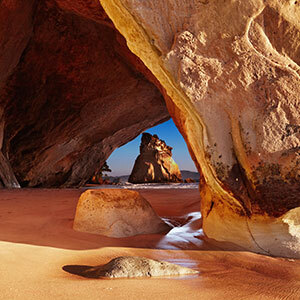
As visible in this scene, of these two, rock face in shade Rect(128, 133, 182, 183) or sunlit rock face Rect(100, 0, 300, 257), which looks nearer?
sunlit rock face Rect(100, 0, 300, 257)

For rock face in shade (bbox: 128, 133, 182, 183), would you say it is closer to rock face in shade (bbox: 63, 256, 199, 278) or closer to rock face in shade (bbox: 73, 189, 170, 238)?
rock face in shade (bbox: 73, 189, 170, 238)

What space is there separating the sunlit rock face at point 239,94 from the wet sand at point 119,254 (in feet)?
1.24

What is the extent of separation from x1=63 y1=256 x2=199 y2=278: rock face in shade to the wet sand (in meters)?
0.08

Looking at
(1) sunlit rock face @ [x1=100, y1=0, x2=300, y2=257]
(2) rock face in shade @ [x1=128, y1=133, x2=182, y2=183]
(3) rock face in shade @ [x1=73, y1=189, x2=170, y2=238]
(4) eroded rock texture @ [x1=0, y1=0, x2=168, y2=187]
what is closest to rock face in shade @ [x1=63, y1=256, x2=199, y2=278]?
(1) sunlit rock face @ [x1=100, y1=0, x2=300, y2=257]

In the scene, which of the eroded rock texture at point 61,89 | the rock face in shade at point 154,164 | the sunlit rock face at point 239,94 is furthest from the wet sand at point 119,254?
the rock face in shade at point 154,164

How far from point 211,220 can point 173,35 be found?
1.95 meters

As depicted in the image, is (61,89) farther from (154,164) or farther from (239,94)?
(154,164)

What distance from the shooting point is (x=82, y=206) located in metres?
3.16

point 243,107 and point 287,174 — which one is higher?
point 243,107

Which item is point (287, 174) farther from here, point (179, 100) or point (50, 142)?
point (50, 142)

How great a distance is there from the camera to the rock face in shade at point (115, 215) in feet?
9.73

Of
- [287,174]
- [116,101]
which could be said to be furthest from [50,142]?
[287,174]

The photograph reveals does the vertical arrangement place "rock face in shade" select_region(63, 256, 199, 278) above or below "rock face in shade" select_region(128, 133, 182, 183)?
below

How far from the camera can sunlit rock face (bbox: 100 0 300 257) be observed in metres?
2.35
